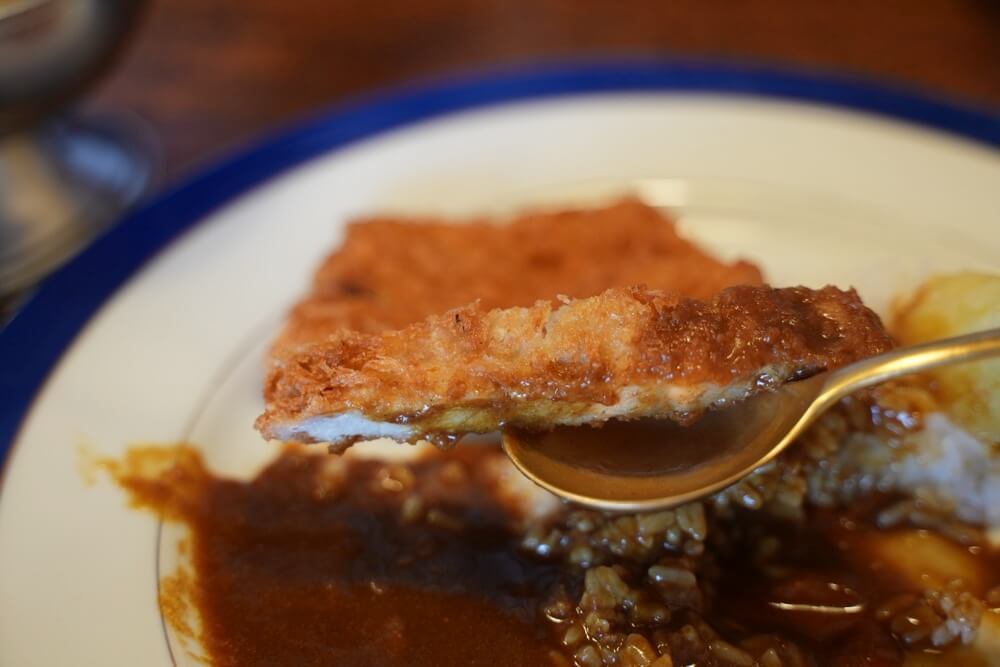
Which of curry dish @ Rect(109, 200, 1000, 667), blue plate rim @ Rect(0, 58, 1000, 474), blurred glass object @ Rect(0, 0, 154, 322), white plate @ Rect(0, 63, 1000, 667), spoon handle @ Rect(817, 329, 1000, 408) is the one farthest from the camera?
blurred glass object @ Rect(0, 0, 154, 322)

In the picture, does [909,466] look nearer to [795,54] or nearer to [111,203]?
[795,54]

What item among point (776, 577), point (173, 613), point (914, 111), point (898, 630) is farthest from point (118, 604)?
point (914, 111)

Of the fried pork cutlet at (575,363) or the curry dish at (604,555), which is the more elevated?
the fried pork cutlet at (575,363)

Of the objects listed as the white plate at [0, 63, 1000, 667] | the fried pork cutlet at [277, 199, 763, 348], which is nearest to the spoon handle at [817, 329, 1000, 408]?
the fried pork cutlet at [277, 199, 763, 348]

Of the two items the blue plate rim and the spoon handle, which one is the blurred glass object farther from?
the spoon handle

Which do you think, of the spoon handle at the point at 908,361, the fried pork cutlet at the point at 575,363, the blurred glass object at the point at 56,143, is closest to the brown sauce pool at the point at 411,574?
the fried pork cutlet at the point at 575,363

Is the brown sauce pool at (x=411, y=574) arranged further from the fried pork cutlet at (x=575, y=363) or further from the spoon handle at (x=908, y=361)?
the spoon handle at (x=908, y=361)

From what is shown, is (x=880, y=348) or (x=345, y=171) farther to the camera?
(x=345, y=171)
